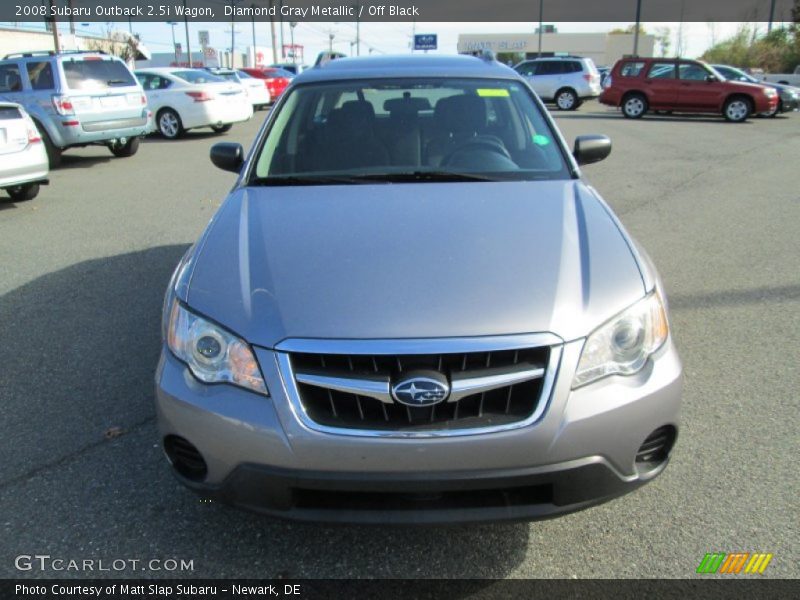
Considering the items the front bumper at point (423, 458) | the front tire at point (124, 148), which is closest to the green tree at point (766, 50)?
the front tire at point (124, 148)

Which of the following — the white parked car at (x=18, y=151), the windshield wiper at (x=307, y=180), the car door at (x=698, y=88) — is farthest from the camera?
the car door at (x=698, y=88)

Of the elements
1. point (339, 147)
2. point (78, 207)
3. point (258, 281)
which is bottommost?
point (78, 207)

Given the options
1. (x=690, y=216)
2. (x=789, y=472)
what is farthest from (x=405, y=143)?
(x=690, y=216)

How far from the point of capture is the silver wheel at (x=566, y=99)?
2639cm

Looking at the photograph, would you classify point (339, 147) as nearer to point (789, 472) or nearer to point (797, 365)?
point (789, 472)

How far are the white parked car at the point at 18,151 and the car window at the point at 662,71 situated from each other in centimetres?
1826

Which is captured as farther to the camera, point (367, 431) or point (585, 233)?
point (585, 233)

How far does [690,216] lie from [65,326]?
6573 mm

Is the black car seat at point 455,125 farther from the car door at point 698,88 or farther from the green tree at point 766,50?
the green tree at point 766,50

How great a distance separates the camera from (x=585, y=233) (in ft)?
9.14

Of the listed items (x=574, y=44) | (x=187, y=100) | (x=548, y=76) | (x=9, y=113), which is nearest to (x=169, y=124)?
(x=187, y=100)

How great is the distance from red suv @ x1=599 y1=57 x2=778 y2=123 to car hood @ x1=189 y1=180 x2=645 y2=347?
65.3 ft

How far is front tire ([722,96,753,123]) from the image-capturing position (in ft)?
66.4

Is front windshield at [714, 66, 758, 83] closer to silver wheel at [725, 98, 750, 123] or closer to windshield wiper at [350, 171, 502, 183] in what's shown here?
silver wheel at [725, 98, 750, 123]
